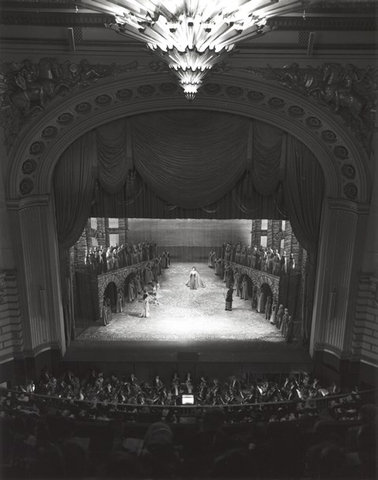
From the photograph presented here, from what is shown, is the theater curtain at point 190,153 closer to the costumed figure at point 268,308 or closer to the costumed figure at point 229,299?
the costumed figure at point 229,299

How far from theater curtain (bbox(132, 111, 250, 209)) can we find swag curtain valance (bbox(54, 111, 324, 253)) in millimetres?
21

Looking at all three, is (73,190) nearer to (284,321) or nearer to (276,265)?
(276,265)

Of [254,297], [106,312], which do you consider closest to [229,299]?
[254,297]

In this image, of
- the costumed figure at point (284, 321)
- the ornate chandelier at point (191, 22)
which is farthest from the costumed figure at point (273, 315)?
the ornate chandelier at point (191, 22)

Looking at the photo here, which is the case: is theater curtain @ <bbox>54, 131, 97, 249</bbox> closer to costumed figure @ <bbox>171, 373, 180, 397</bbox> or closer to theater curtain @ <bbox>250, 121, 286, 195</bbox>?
theater curtain @ <bbox>250, 121, 286, 195</bbox>

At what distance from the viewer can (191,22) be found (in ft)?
14.9

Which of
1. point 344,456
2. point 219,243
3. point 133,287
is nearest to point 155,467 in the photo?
point 344,456

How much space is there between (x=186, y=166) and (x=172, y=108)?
50.2 inches

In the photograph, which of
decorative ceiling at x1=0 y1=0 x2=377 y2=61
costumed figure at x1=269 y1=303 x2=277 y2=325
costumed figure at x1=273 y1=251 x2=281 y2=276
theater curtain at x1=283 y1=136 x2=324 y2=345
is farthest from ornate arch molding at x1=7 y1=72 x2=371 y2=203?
costumed figure at x1=269 y1=303 x2=277 y2=325

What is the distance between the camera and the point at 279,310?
13570 mm

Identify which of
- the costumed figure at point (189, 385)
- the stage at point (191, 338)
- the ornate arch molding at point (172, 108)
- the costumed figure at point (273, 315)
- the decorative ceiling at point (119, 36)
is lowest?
the costumed figure at point (189, 385)

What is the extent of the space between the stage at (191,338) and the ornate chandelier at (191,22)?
818 cm

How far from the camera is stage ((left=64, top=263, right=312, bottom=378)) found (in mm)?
12141

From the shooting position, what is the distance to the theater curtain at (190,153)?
1138 cm
